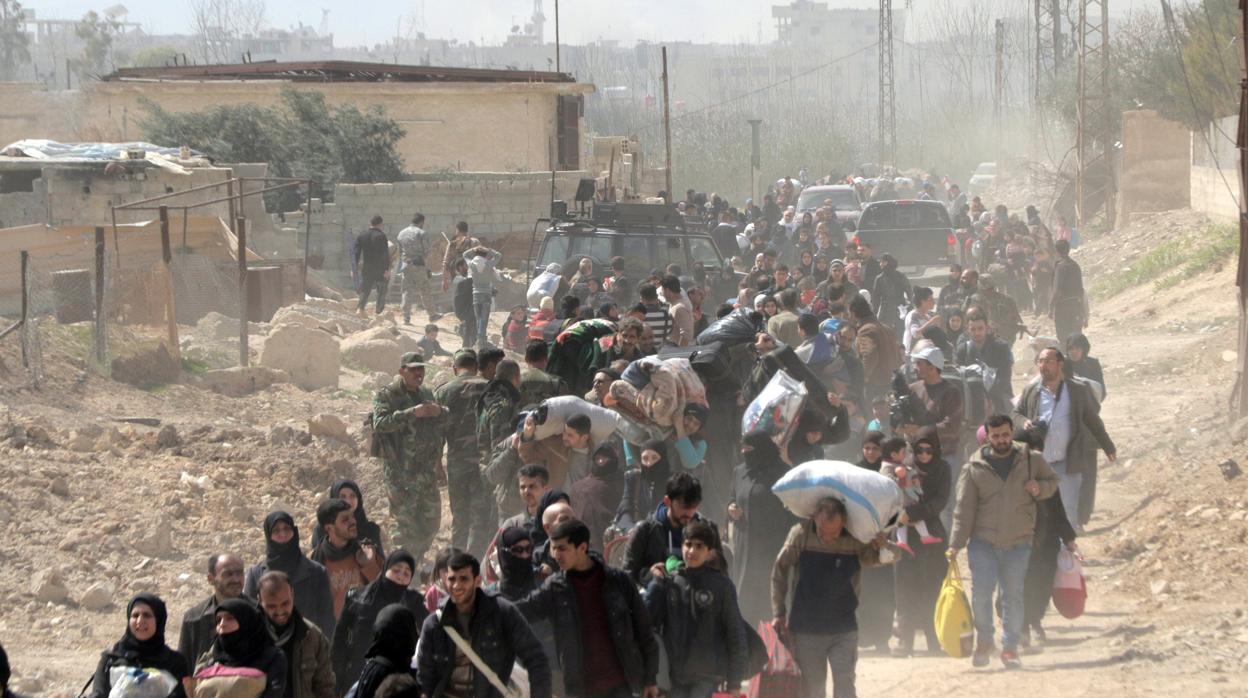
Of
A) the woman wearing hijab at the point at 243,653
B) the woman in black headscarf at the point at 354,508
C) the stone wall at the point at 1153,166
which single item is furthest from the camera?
the stone wall at the point at 1153,166

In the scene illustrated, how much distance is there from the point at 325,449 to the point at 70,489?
2.62m

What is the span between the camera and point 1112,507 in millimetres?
Answer: 12031

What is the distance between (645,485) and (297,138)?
987 inches

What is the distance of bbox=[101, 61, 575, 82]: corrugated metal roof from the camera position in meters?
36.4

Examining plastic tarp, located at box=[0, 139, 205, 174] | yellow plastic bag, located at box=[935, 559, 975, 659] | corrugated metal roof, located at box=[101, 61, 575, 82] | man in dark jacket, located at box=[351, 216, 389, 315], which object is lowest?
yellow plastic bag, located at box=[935, 559, 975, 659]

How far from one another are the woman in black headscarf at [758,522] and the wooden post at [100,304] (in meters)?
8.16

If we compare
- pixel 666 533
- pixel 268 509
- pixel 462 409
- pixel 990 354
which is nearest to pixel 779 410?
pixel 462 409

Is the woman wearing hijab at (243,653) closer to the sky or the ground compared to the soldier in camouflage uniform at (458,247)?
closer to the ground

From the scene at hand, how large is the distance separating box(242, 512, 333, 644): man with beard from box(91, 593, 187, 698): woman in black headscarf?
1160 millimetres

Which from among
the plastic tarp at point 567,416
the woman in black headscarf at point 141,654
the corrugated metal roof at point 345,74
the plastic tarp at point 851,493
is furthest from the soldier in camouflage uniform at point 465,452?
the corrugated metal roof at point 345,74

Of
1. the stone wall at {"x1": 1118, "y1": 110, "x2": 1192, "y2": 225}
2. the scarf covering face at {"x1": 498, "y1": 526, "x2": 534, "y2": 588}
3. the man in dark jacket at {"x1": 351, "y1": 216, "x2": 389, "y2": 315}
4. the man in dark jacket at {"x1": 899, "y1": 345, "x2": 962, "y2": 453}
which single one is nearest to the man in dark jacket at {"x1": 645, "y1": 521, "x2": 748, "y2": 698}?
the scarf covering face at {"x1": 498, "y1": 526, "x2": 534, "y2": 588}

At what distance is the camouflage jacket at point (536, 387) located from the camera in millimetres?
9331

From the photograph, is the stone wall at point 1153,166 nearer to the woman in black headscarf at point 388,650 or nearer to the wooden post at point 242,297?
the wooden post at point 242,297

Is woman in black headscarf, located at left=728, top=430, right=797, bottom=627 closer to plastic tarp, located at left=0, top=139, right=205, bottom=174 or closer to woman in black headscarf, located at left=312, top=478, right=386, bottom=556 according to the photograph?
woman in black headscarf, located at left=312, top=478, right=386, bottom=556
